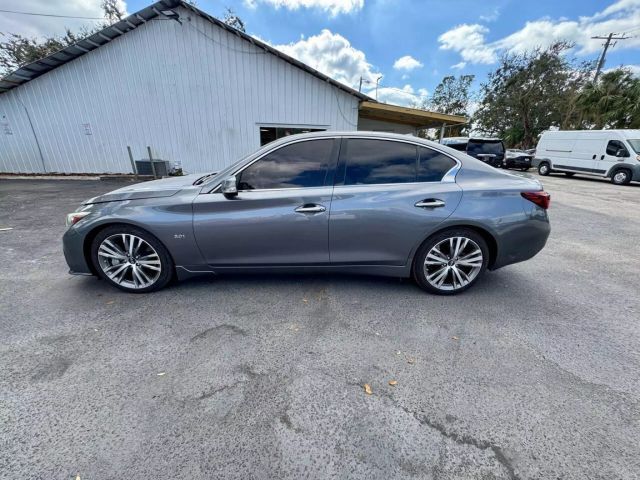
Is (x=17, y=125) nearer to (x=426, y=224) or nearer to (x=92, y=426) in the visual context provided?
(x=92, y=426)

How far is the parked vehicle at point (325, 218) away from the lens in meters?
2.70

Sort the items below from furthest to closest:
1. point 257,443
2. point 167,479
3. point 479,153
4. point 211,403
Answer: point 479,153 < point 211,403 < point 257,443 < point 167,479

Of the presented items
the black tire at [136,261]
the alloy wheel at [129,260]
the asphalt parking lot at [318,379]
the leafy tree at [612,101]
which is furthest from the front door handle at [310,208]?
the leafy tree at [612,101]

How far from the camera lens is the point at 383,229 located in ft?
9.00

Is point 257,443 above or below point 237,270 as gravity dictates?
below

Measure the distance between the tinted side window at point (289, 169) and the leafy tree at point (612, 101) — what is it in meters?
26.5

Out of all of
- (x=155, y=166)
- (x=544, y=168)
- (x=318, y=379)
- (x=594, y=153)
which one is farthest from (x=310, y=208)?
(x=544, y=168)

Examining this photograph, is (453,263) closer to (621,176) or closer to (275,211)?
(275,211)

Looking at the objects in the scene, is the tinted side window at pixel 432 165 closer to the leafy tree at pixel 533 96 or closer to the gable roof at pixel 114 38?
the gable roof at pixel 114 38

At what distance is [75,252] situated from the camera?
2850 millimetres

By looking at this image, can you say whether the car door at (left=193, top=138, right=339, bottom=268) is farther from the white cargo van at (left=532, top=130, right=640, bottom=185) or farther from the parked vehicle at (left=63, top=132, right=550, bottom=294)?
the white cargo van at (left=532, top=130, right=640, bottom=185)

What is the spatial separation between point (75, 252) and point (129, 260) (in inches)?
20.7

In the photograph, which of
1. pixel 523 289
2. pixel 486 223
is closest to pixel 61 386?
pixel 486 223

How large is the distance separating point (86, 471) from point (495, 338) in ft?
9.16
